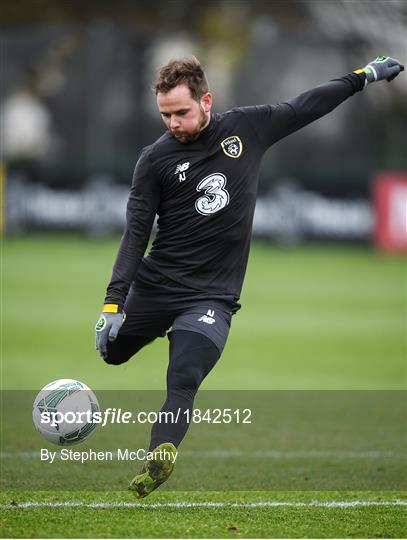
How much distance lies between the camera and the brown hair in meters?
5.95

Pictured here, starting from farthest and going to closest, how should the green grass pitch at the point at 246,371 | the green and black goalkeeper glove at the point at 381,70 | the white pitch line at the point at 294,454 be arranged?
the white pitch line at the point at 294,454
the green and black goalkeeper glove at the point at 381,70
the green grass pitch at the point at 246,371

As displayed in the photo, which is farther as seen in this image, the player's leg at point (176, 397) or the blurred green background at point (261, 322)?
the blurred green background at point (261, 322)

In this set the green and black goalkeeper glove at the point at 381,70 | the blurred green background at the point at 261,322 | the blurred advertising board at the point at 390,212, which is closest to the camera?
the green and black goalkeeper glove at the point at 381,70

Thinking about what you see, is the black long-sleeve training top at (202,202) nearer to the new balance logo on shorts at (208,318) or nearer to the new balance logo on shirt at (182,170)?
the new balance logo on shirt at (182,170)

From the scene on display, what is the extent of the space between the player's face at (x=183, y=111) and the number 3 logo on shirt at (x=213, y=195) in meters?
0.29

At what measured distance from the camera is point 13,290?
1848cm

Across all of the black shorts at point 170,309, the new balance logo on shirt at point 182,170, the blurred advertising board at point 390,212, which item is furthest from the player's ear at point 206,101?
the blurred advertising board at point 390,212

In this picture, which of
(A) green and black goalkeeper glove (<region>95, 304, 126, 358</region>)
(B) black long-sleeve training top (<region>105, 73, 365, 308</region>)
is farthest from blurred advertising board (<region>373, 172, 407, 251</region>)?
(A) green and black goalkeeper glove (<region>95, 304, 126, 358</region>)

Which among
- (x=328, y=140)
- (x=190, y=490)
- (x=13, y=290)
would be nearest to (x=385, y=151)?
(x=328, y=140)

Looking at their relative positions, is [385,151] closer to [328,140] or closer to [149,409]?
[328,140]

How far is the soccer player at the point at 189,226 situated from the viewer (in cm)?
599

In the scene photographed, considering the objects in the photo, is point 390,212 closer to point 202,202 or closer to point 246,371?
point 246,371

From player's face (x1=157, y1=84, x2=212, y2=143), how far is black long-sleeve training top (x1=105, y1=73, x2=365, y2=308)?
0.40 feet

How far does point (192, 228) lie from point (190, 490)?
5.56 ft
